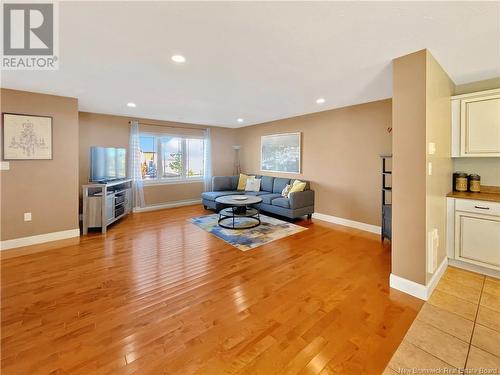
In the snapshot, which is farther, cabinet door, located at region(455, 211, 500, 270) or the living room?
cabinet door, located at region(455, 211, 500, 270)

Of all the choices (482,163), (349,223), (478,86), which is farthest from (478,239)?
(349,223)

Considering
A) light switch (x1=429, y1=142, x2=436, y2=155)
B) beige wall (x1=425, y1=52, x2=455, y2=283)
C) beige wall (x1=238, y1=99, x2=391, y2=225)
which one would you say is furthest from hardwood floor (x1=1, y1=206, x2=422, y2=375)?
light switch (x1=429, y1=142, x2=436, y2=155)

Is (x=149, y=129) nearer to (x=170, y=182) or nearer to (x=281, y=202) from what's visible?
(x=170, y=182)

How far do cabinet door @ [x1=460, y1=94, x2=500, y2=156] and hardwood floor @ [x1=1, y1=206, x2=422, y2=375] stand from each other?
171 cm

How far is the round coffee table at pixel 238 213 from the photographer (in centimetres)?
434

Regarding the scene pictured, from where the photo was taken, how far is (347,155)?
4.49 meters

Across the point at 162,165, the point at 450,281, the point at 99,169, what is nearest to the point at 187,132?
the point at 162,165

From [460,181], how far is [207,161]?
5688 millimetres

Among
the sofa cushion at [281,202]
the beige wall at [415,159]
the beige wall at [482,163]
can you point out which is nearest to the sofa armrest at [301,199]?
the sofa cushion at [281,202]

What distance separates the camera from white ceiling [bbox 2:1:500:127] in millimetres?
1577

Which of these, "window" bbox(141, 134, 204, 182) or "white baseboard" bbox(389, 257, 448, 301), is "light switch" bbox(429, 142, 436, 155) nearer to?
"white baseboard" bbox(389, 257, 448, 301)

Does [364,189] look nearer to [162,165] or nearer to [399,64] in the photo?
[399,64]

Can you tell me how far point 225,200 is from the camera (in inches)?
180

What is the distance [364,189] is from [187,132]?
487 centimetres
